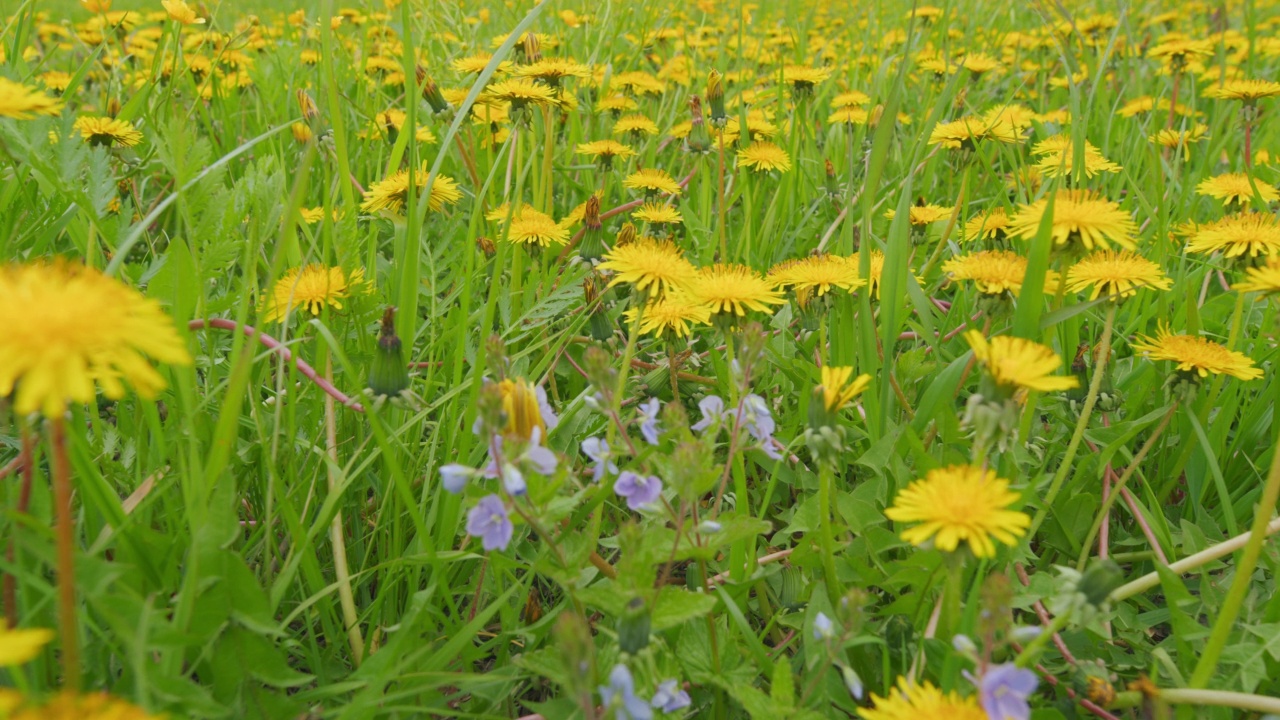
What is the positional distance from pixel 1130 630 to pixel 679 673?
0.63 m

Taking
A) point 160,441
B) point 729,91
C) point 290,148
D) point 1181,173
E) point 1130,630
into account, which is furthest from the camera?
point 729,91

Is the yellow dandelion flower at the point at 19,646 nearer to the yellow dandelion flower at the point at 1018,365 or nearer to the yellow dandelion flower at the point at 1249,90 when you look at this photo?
the yellow dandelion flower at the point at 1018,365

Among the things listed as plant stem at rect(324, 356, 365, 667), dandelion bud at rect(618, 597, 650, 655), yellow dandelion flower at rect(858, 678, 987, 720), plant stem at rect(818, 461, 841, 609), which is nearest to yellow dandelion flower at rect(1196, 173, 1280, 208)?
plant stem at rect(818, 461, 841, 609)

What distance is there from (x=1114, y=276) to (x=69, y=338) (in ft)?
3.93

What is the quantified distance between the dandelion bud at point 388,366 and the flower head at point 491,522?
0.31 m

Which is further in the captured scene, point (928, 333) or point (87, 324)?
point (928, 333)

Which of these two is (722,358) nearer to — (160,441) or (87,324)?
(160,441)

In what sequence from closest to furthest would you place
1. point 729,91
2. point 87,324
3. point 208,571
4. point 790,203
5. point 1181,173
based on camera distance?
point 87,324, point 208,571, point 790,203, point 1181,173, point 729,91

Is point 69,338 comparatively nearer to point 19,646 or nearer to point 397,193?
point 19,646

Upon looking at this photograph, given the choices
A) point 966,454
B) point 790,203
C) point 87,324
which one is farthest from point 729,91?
point 87,324

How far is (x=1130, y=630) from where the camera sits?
1.08 meters

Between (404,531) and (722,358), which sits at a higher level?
(722,358)

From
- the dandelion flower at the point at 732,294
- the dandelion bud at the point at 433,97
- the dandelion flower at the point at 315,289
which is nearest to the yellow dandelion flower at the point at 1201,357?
the dandelion flower at the point at 732,294

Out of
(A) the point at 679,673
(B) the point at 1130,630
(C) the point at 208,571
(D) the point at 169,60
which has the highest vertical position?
(D) the point at 169,60
